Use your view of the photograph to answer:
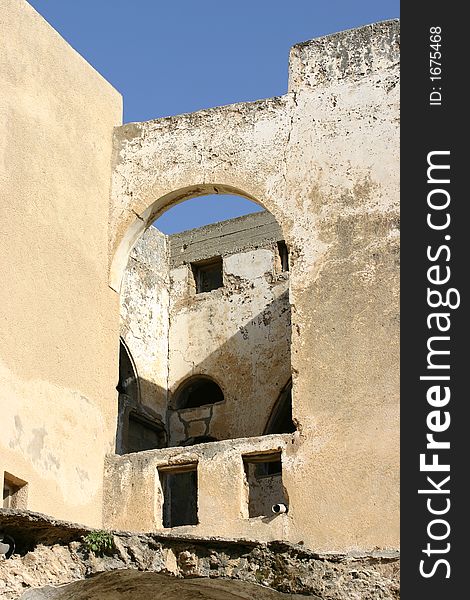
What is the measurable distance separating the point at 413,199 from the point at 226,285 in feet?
26.0

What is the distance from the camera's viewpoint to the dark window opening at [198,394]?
1991 centimetres

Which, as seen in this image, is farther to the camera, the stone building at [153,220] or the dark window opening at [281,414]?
the dark window opening at [281,414]

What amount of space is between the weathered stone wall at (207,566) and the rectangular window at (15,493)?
2551mm

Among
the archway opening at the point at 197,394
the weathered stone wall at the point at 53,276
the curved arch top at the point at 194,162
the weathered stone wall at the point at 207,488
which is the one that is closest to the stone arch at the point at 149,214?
the curved arch top at the point at 194,162

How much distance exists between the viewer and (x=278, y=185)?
1571cm

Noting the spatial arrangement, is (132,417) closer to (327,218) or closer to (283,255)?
(283,255)

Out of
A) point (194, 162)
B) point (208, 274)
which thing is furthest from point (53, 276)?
point (208, 274)

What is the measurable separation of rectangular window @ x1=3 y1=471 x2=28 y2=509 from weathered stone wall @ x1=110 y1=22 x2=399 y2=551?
221 cm

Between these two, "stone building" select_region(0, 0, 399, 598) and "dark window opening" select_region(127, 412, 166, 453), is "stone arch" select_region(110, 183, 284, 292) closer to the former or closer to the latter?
"stone building" select_region(0, 0, 399, 598)

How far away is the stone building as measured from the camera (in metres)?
14.2

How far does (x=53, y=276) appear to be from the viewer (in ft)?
49.0

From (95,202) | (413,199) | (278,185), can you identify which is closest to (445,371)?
(413,199)

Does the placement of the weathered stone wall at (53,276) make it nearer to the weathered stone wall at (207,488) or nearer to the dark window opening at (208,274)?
the weathered stone wall at (207,488)

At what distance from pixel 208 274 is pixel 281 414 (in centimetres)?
291
